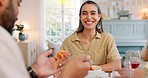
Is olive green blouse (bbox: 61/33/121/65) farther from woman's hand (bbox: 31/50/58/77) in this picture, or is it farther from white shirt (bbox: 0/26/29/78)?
white shirt (bbox: 0/26/29/78)

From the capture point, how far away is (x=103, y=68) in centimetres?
191

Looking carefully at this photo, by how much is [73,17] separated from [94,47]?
5069 millimetres

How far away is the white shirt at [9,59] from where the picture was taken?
50cm

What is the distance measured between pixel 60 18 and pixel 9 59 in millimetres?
6664

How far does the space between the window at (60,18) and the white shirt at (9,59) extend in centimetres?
658

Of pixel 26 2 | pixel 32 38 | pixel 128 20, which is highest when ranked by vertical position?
pixel 26 2

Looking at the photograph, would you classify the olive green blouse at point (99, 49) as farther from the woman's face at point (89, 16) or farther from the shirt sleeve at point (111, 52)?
the woman's face at point (89, 16)

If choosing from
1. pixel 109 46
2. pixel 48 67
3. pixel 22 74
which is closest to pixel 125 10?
pixel 109 46

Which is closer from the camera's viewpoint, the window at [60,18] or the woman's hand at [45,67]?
the woman's hand at [45,67]

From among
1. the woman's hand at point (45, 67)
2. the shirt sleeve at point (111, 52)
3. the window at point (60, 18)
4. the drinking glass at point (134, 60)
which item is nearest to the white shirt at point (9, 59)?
the woman's hand at point (45, 67)

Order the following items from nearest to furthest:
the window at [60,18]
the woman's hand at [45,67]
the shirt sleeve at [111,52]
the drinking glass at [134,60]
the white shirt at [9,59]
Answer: the white shirt at [9,59], the woman's hand at [45,67], the drinking glass at [134,60], the shirt sleeve at [111,52], the window at [60,18]

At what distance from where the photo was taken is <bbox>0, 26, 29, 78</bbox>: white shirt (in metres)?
0.50

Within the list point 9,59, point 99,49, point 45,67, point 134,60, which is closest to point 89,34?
point 99,49

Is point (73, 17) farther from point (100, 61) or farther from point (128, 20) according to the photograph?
point (100, 61)
